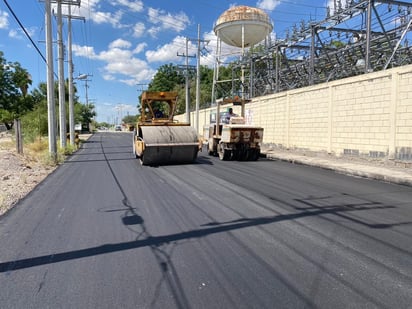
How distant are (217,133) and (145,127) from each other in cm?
466

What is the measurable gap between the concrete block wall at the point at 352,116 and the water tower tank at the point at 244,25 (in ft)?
49.4

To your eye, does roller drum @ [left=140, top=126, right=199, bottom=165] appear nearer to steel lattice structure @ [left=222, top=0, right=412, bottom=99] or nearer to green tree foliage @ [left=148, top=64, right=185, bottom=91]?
steel lattice structure @ [left=222, top=0, right=412, bottom=99]

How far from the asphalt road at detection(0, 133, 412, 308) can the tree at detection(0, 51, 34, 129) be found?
5101 centimetres

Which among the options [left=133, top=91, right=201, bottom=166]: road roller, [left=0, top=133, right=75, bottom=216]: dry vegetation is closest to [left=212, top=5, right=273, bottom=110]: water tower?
[left=133, top=91, right=201, bottom=166]: road roller

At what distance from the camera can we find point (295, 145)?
61.8 ft

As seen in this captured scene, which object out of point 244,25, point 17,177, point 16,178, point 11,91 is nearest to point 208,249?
point 16,178

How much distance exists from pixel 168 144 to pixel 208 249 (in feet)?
30.9

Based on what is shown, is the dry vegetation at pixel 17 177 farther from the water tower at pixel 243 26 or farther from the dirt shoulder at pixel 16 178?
the water tower at pixel 243 26

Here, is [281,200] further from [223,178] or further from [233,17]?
[233,17]

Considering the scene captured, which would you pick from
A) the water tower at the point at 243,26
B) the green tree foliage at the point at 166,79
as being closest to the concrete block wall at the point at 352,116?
the water tower at the point at 243,26

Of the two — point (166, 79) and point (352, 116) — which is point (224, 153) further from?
point (166, 79)

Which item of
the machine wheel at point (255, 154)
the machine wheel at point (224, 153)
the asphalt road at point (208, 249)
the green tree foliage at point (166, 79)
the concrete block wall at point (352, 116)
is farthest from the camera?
the green tree foliage at point (166, 79)

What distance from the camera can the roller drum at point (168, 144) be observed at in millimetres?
13539

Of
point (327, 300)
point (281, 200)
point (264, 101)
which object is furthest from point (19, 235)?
point (264, 101)
